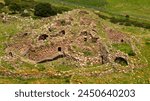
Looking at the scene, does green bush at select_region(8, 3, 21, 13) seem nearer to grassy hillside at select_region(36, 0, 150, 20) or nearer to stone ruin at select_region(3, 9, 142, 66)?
grassy hillside at select_region(36, 0, 150, 20)

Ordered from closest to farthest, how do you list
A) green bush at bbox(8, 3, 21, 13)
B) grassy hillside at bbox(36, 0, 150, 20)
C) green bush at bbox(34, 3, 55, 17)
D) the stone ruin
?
the stone ruin
green bush at bbox(34, 3, 55, 17)
green bush at bbox(8, 3, 21, 13)
grassy hillside at bbox(36, 0, 150, 20)

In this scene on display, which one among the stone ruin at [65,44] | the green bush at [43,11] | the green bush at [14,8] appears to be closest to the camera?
the stone ruin at [65,44]

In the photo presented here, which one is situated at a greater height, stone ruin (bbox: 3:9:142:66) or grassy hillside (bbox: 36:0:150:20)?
stone ruin (bbox: 3:9:142:66)

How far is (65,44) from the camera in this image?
5534cm

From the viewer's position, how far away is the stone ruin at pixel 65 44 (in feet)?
176

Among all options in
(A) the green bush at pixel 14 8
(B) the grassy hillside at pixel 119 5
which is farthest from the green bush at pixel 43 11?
(B) the grassy hillside at pixel 119 5

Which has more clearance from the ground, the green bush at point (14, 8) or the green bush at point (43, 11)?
the green bush at point (43, 11)

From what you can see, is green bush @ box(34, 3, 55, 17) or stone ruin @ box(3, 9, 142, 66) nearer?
stone ruin @ box(3, 9, 142, 66)

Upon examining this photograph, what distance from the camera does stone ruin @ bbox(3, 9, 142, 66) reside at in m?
53.6

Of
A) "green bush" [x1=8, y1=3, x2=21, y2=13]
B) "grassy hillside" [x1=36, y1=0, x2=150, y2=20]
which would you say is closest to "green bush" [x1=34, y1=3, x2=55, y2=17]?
"green bush" [x1=8, y1=3, x2=21, y2=13]

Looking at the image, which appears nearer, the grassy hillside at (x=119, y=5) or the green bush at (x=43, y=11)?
the green bush at (x=43, y=11)

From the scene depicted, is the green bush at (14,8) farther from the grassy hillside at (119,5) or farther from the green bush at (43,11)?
the grassy hillside at (119,5)

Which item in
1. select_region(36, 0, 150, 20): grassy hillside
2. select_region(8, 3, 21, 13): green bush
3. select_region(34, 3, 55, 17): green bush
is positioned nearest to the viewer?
select_region(34, 3, 55, 17): green bush

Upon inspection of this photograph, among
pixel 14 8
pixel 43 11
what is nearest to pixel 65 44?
pixel 43 11
